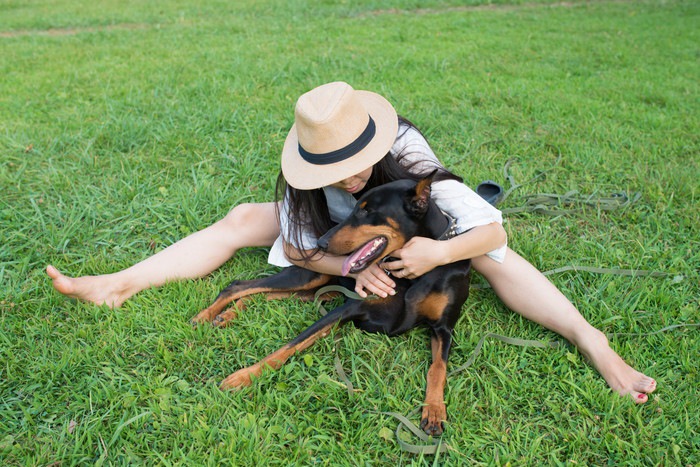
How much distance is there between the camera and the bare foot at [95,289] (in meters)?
2.68

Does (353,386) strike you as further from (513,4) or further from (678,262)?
(513,4)

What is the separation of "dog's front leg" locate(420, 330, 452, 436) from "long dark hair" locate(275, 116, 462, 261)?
0.71 meters

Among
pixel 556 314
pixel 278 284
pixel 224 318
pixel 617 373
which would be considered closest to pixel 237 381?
pixel 224 318

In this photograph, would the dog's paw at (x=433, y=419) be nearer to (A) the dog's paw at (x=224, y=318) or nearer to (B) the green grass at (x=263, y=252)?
(B) the green grass at (x=263, y=252)

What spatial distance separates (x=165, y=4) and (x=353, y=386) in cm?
1005

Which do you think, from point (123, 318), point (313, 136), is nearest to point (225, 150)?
point (123, 318)

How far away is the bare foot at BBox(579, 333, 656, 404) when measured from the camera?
226 centimetres

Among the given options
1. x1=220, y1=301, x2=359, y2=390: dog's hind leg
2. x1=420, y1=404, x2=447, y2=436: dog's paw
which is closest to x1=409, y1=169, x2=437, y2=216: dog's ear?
x1=220, y1=301, x2=359, y2=390: dog's hind leg

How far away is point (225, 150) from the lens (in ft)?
14.0

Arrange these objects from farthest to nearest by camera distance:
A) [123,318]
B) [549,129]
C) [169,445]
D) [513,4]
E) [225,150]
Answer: [513,4], [549,129], [225,150], [123,318], [169,445]

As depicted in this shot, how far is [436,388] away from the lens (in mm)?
2311

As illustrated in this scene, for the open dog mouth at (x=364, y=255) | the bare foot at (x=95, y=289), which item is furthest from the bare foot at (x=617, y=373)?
the bare foot at (x=95, y=289)

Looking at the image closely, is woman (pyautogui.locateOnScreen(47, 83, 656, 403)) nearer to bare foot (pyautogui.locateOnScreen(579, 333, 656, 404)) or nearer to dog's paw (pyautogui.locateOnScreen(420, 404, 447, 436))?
bare foot (pyautogui.locateOnScreen(579, 333, 656, 404))

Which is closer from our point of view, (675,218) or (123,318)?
(123,318)
